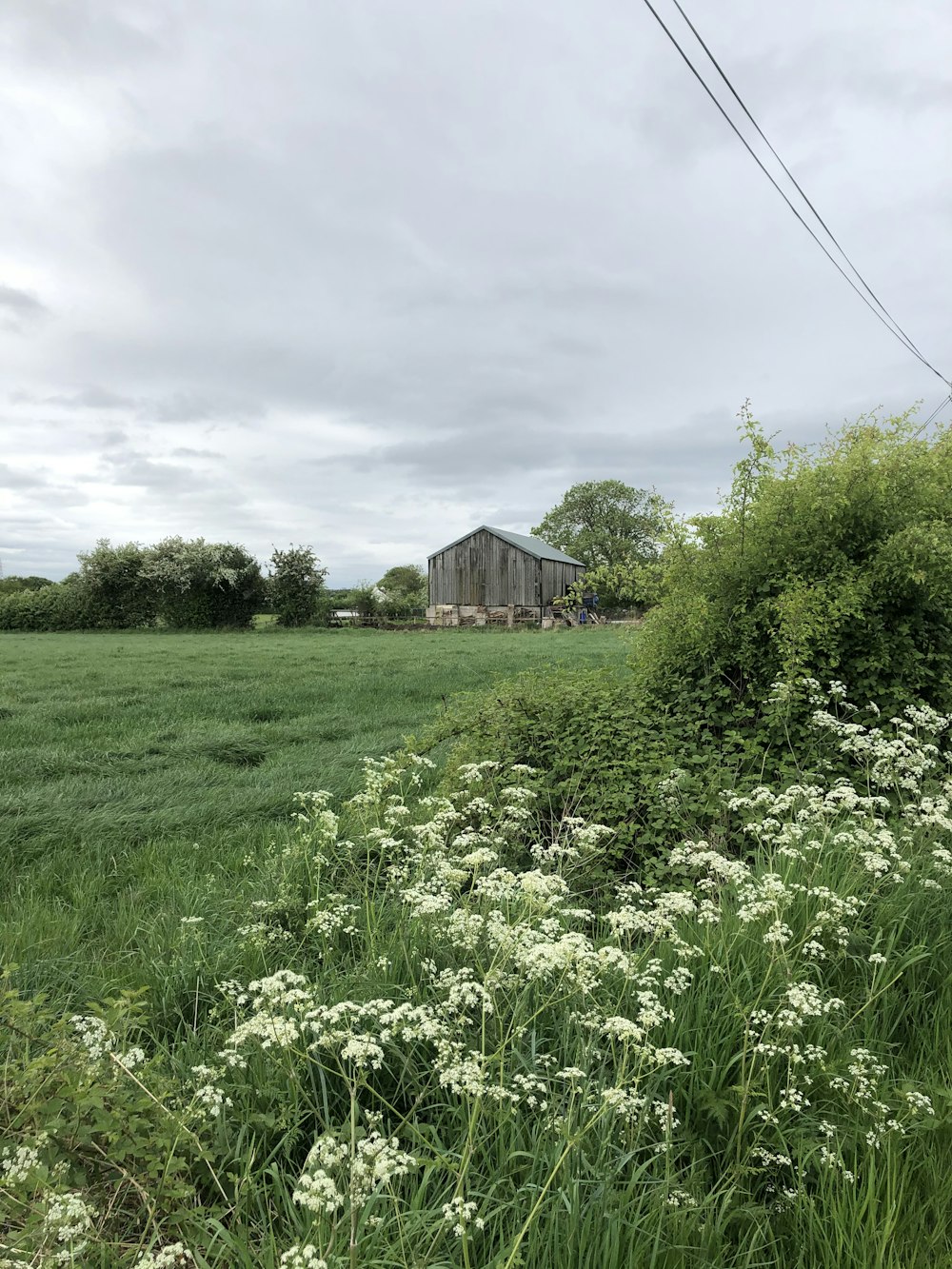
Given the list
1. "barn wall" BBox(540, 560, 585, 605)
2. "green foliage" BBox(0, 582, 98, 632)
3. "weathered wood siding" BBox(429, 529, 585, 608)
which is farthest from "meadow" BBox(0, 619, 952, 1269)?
"green foliage" BBox(0, 582, 98, 632)

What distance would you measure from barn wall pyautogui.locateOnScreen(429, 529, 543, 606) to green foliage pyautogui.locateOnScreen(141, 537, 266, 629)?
479 inches

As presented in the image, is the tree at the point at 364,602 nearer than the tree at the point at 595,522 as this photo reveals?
Yes

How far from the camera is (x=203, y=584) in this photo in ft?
132

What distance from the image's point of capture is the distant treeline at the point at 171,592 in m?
40.2

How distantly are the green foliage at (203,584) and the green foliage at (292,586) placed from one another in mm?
919

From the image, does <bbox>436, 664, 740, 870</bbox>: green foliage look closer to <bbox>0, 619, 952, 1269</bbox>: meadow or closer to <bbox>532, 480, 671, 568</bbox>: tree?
<bbox>0, 619, 952, 1269</bbox>: meadow

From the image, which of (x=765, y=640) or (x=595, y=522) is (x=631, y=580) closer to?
(x=765, y=640)

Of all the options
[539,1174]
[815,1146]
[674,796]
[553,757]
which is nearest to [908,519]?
[674,796]

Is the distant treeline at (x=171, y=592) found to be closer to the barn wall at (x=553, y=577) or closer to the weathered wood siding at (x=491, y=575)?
the weathered wood siding at (x=491, y=575)

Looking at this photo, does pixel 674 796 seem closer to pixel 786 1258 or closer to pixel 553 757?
pixel 553 757

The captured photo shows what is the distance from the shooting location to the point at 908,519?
17.8 feet

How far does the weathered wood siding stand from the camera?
4431cm

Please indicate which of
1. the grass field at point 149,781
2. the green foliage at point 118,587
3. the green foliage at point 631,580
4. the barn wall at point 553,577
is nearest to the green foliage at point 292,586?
the green foliage at point 118,587

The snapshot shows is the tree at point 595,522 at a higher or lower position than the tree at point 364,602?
higher
